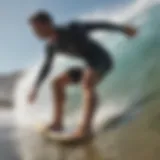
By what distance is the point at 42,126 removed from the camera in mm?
1001

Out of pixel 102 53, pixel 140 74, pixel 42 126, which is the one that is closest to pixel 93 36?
pixel 102 53

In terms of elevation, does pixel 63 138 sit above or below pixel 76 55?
below

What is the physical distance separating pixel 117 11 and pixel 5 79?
1.08ft

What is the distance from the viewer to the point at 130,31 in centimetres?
103

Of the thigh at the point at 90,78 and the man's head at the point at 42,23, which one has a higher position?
the man's head at the point at 42,23

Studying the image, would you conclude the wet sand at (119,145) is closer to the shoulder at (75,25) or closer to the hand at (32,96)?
the hand at (32,96)

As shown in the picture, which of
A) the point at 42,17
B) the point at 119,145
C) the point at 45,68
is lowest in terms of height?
the point at 119,145

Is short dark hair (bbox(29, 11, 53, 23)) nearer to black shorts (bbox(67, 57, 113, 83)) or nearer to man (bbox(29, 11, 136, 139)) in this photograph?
man (bbox(29, 11, 136, 139))

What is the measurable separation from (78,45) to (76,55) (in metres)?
0.03

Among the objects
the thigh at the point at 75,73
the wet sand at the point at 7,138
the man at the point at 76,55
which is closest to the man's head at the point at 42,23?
the man at the point at 76,55

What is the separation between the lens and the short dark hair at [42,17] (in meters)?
1.03

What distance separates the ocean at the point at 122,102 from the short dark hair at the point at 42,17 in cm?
10

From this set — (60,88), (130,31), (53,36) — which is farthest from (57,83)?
(130,31)

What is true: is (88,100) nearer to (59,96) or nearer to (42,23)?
(59,96)
